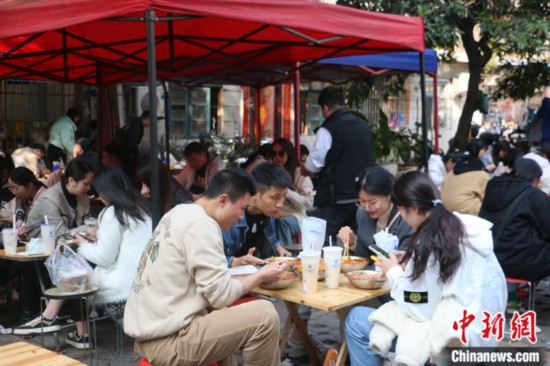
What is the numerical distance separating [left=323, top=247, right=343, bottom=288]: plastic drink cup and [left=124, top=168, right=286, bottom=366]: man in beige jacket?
0.48m

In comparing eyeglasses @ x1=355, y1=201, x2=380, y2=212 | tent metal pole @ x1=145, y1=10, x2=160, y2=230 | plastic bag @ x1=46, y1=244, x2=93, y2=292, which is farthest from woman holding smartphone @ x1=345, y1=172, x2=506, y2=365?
plastic bag @ x1=46, y1=244, x2=93, y2=292

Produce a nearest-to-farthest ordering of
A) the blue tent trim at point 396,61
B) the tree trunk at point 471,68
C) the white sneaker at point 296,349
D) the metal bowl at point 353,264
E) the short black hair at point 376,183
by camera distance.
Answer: the metal bowl at point 353,264 < the short black hair at point 376,183 < the white sneaker at point 296,349 < the blue tent trim at point 396,61 < the tree trunk at point 471,68

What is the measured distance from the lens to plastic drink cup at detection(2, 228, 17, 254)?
478 cm

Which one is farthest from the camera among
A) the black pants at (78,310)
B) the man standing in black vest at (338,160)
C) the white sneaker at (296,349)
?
the man standing in black vest at (338,160)

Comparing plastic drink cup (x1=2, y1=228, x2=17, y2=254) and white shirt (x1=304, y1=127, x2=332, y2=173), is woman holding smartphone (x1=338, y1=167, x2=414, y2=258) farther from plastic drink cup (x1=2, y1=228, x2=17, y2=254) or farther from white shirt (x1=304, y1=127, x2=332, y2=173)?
plastic drink cup (x1=2, y1=228, x2=17, y2=254)

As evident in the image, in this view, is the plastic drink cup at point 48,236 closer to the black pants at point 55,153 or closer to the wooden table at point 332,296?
the wooden table at point 332,296

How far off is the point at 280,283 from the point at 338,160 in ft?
8.31

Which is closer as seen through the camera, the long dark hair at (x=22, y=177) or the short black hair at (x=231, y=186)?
the short black hair at (x=231, y=186)

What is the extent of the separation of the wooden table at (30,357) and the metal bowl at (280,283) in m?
1.06

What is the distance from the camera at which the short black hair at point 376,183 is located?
4.02m

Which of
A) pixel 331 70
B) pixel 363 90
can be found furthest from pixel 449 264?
pixel 363 90

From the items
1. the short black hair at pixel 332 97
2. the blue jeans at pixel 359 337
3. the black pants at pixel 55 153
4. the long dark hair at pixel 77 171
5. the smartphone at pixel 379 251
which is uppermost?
the short black hair at pixel 332 97

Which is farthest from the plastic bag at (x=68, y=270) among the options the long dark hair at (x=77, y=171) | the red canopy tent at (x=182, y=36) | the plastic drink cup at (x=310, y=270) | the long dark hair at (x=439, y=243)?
the long dark hair at (x=439, y=243)

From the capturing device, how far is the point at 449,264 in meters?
2.91
